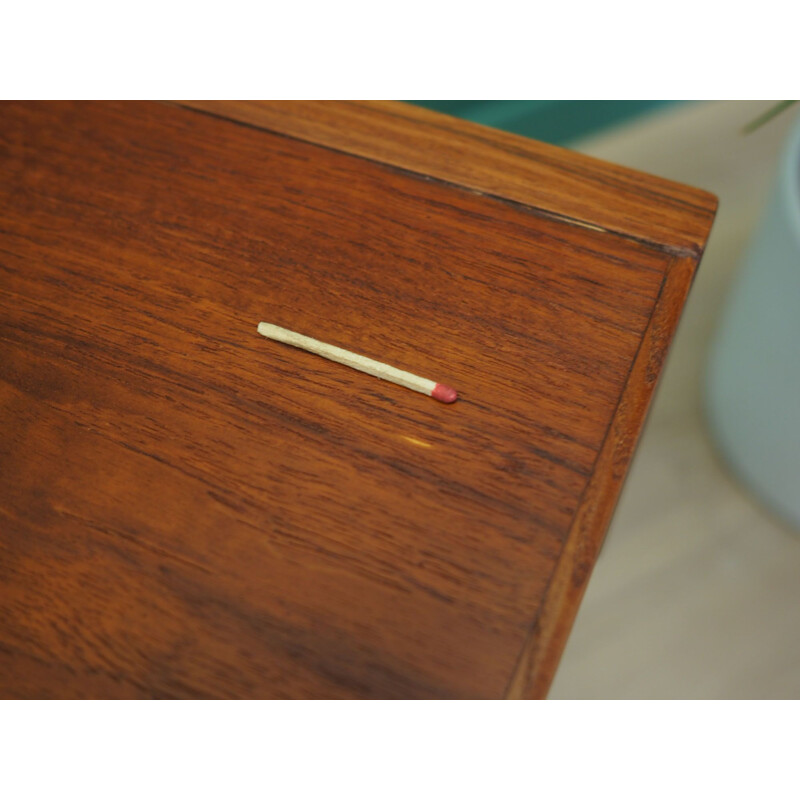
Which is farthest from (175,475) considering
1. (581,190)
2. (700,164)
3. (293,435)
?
(700,164)

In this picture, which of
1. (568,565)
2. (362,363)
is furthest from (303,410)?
(568,565)

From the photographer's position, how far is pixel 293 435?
40cm

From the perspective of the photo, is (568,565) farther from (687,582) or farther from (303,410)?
(687,582)

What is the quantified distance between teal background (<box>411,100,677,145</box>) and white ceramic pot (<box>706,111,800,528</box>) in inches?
16.2

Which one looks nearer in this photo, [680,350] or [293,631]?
[293,631]

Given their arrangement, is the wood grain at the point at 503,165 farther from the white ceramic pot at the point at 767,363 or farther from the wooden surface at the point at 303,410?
the white ceramic pot at the point at 767,363

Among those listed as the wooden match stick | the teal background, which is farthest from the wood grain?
the teal background

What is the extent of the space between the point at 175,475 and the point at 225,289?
12cm

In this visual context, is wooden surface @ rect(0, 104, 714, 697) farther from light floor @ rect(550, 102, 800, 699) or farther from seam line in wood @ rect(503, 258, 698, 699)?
light floor @ rect(550, 102, 800, 699)

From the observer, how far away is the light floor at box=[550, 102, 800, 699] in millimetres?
737

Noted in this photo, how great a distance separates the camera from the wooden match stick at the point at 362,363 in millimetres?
404

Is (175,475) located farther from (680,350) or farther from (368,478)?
(680,350)

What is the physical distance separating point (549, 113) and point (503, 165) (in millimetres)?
605

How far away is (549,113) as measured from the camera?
1041 millimetres
